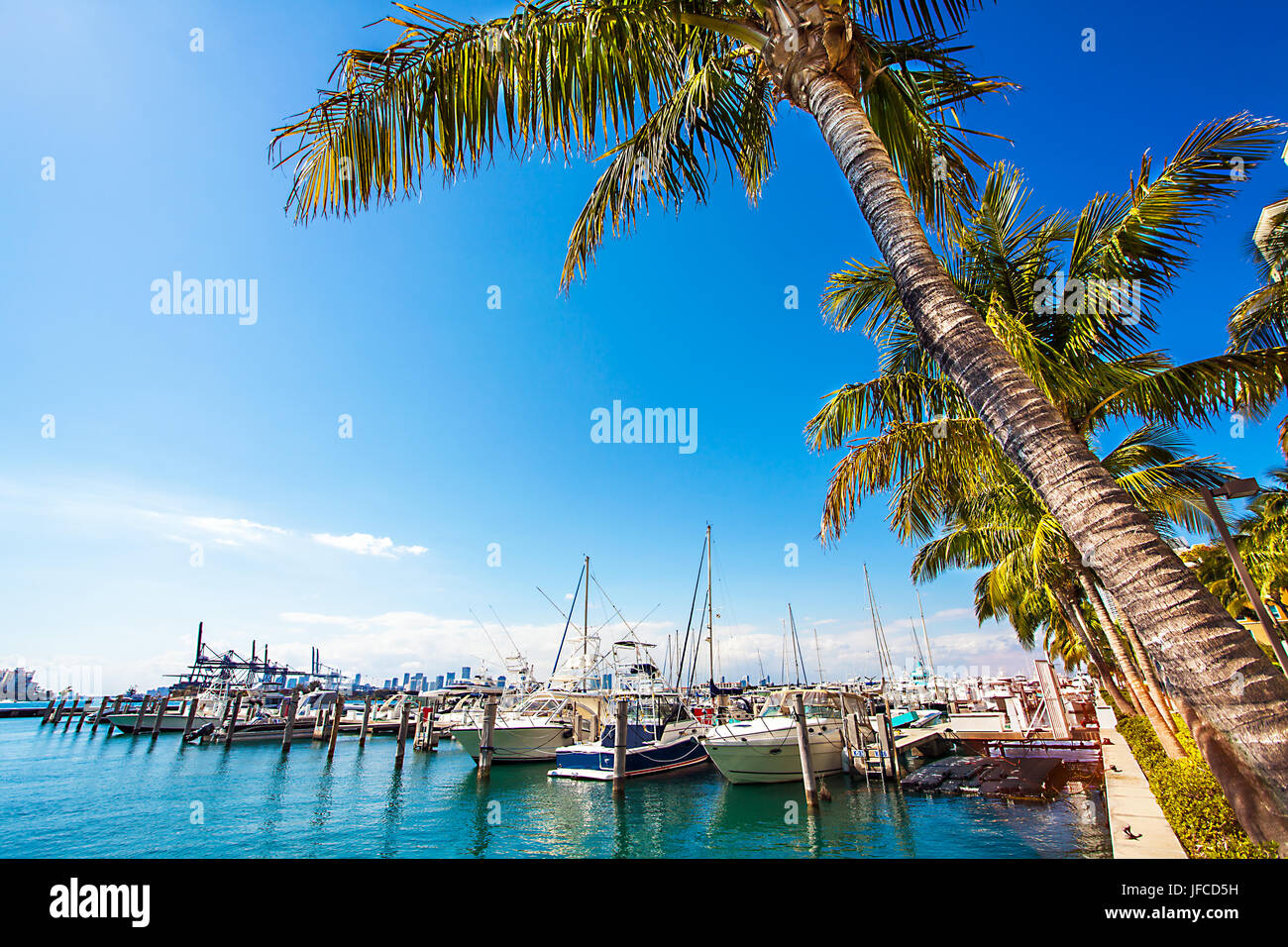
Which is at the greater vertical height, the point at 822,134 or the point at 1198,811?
the point at 822,134

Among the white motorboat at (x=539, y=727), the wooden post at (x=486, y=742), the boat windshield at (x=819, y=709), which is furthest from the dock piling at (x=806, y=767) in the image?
the white motorboat at (x=539, y=727)

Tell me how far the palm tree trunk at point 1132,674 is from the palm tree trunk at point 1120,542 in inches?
459

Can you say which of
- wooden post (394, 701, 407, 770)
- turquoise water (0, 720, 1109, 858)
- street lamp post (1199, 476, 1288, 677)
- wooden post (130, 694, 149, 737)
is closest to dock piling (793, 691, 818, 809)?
turquoise water (0, 720, 1109, 858)

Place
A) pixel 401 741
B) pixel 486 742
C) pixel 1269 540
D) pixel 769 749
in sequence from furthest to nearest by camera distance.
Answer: pixel 401 741, pixel 486 742, pixel 769 749, pixel 1269 540

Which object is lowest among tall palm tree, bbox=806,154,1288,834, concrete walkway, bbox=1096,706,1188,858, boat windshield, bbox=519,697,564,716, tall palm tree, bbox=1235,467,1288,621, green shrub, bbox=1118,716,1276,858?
boat windshield, bbox=519,697,564,716

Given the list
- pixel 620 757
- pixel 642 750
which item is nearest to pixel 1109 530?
pixel 620 757

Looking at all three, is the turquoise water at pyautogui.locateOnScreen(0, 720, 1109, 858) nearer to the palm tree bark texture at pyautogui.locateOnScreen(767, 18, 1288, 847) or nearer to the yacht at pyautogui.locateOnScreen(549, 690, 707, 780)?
the yacht at pyautogui.locateOnScreen(549, 690, 707, 780)

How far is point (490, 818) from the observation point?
72.7 ft

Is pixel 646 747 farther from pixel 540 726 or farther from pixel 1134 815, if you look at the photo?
pixel 1134 815

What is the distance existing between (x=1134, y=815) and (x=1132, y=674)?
828cm

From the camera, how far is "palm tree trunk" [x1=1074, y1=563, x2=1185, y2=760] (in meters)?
14.5

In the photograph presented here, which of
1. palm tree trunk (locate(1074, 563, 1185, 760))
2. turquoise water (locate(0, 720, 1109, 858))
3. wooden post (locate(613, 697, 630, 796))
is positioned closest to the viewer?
palm tree trunk (locate(1074, 563, 1185, 760))

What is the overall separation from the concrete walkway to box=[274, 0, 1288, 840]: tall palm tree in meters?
7.38
